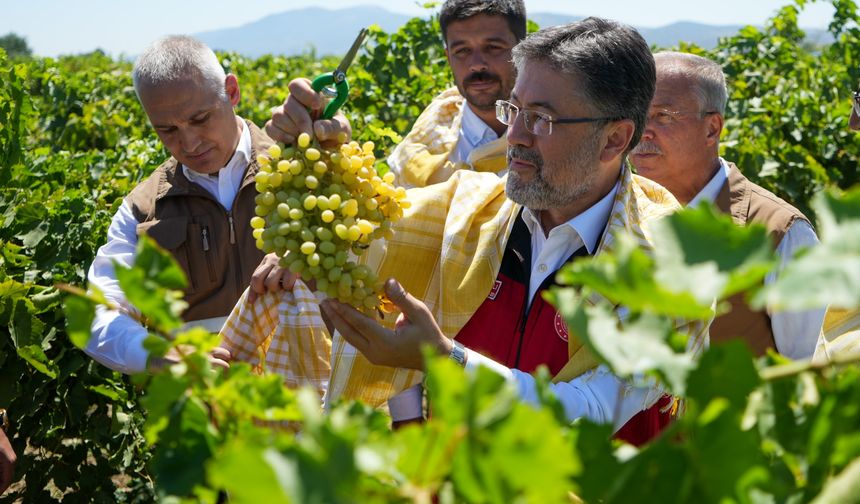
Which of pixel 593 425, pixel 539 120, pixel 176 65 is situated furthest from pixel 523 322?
pixel 176 65

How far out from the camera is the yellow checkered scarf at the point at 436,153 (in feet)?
11.7

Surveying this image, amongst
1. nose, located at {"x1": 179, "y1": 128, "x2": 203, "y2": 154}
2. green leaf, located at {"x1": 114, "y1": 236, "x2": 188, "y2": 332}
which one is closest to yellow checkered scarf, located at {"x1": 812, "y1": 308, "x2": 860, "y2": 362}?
nose, located at {"x1": 179, "y1": 128, "x2": 203, "y2": 154}

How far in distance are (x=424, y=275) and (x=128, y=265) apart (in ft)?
3.06

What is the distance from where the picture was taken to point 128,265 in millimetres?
2625

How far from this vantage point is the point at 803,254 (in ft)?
2.36

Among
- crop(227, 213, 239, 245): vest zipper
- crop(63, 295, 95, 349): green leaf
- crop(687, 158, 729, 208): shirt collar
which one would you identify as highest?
crop(63, 295, 95, 349): green leaf

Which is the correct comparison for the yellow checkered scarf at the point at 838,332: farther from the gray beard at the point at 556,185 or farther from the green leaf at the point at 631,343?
the green leaf at the point at 631,343

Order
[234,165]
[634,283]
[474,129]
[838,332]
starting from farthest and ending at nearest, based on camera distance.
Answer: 1. [474,129]
2. [234,165]
3. [838,332]
4. [634,283]

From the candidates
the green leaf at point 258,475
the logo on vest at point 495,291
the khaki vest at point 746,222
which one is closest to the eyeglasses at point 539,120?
Result: the logo on vest at point 495,291

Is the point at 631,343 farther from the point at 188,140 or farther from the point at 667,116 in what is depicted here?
the point at 667,116

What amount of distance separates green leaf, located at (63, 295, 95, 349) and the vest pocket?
1.97m

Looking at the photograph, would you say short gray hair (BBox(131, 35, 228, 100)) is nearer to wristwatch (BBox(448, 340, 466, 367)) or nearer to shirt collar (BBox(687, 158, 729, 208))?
wristwatch (BBox(448, 340, 466, 367))

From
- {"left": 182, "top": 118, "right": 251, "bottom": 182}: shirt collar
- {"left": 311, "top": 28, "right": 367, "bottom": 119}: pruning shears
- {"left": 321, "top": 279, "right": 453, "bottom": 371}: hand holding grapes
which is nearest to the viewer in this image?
{"left": 321, "top": 279, "right": 453, "bottom": 371}: hand holding grapes

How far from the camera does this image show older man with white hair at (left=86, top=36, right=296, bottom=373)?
Result: 2.92 metres
